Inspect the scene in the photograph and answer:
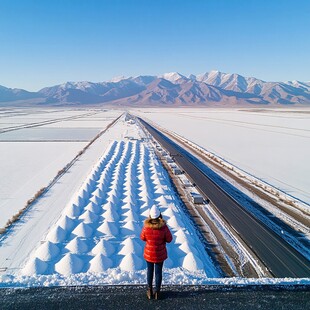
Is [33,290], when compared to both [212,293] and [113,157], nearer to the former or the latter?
[212,293]

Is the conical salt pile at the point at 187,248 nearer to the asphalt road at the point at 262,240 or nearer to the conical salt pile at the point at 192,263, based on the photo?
the conical salt pile at the point at 192,263

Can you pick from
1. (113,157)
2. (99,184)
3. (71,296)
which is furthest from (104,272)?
(113,157)

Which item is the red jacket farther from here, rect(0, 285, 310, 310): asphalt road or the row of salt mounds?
the row of salt mounds

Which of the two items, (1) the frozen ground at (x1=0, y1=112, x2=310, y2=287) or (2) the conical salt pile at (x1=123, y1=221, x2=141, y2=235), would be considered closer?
(1) the frozen ground at (x1=0, y1=112, x2=310, y2=287)

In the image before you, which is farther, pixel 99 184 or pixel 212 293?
pixel 99 184

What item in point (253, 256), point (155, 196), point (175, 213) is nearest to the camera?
point (253, 256)

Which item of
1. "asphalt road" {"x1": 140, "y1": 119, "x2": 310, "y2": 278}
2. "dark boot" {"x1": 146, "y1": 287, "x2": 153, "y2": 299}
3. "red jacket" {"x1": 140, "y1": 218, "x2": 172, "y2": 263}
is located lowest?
"asphalt road" {"x1": 140, "y1": 119, "x2": 310, "y2": 278}

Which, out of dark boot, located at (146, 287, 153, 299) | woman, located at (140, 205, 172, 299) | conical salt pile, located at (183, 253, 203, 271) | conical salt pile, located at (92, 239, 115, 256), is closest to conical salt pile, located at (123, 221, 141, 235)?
conical salt pile, located at (92, 239, 115, 256)
